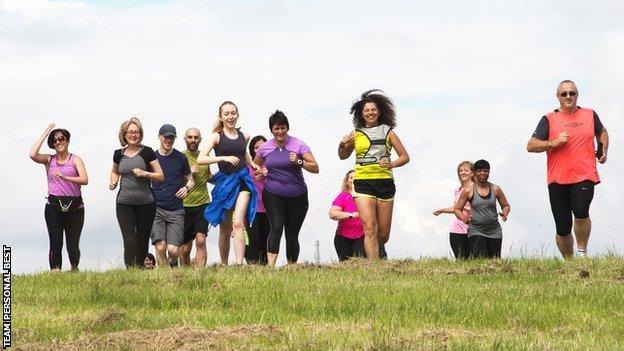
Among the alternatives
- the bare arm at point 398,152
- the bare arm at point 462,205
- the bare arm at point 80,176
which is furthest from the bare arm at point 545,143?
the bare arm at point 80,176

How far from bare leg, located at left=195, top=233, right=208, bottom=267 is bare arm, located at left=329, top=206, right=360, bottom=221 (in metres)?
2.08

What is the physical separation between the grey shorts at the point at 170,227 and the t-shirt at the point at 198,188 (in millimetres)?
422

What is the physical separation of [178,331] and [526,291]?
4.50 m

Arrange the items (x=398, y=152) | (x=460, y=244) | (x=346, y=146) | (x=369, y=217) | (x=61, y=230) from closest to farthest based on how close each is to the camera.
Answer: (x=369, y=217)
(x=398, y=152)
(x=346, y=146)
(x=61, y=230)
(x=460, y=244)

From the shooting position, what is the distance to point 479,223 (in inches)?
685

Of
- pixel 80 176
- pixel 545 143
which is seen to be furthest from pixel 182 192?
pixel 545 143

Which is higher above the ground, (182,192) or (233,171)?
(233,171)

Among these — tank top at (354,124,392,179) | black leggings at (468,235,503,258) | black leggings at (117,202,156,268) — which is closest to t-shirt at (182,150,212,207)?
black leggings at (117,202,156,268)

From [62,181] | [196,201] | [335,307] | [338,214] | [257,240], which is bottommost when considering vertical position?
[335,307]

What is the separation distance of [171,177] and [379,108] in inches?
134

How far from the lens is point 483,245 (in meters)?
17.5

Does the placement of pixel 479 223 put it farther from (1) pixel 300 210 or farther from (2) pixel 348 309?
(2) pixel 348 309

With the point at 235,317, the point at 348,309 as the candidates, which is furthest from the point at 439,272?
the point at 235,317

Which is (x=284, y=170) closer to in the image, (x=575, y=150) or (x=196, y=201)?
(x=196, y=201)
